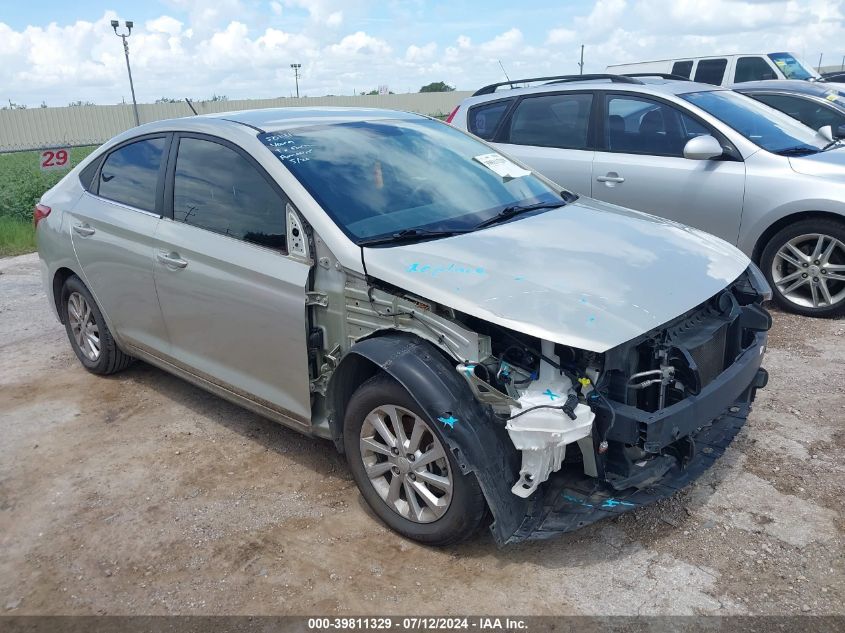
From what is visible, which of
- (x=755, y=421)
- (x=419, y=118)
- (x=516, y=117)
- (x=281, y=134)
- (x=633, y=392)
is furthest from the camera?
(x=516, y=117)

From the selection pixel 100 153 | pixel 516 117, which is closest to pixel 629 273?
pixel 100 153

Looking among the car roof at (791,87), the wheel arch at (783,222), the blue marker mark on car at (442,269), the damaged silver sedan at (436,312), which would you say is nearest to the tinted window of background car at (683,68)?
the car roof at (791,87)

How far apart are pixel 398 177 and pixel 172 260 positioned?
1320 mm

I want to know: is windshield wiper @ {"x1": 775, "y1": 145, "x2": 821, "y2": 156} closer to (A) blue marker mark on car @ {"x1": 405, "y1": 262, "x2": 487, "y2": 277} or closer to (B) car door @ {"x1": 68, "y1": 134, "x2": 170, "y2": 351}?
Answer: (A) blue marker mark on car @ {"x1": 405, "y1": 262, "x2": 487, "y2": 277}

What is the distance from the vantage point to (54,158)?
11.2 metres

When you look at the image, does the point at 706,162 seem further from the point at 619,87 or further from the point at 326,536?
the point at 326,536

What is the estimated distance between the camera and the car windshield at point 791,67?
14.1m

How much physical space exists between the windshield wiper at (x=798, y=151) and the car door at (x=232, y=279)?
433 centimetres

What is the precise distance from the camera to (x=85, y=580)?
3.05 meters

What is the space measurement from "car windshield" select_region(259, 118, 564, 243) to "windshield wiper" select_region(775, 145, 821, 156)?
8.93ft

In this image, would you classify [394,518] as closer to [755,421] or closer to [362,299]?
[362,299]

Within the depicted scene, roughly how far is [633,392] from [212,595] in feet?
6.09

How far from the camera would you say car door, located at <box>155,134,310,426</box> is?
3.39 metres

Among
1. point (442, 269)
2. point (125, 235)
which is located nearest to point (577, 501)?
point (442, 269)
